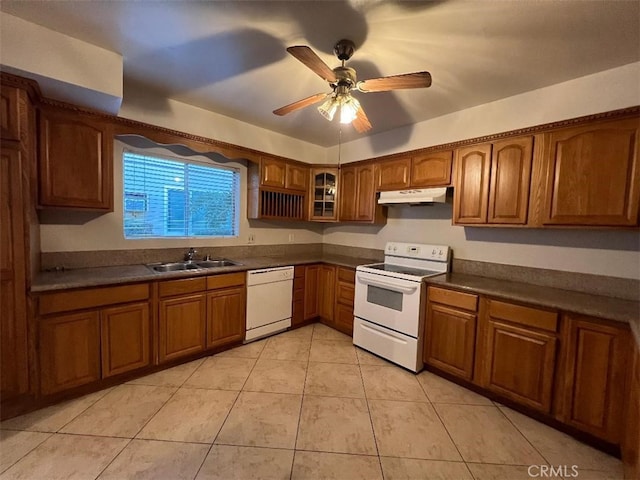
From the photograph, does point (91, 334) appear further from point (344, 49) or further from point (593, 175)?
point (593, 175)

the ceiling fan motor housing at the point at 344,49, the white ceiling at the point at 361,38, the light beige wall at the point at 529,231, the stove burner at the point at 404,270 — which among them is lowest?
the stove burner at the point at 404,270

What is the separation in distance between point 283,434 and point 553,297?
2.15m

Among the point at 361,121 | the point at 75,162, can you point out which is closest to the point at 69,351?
the point at 75,162

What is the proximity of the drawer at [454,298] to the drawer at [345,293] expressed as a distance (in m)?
1.03

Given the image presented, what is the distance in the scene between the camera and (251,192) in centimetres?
355

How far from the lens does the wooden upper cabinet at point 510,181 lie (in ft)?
7.36

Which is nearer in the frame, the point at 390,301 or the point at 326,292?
the point at 390,301

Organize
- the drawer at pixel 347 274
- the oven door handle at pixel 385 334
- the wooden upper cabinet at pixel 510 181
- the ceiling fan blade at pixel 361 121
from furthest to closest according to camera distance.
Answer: the drawer at pixel 347 274, the oven door handle at pixel 385 334, the wooden upper cabinet at pixel 510 181, the ceiling fan blade at pixel 361 121

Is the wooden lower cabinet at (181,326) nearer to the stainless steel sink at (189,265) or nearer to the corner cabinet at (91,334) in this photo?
the corner cabinet at (91,334)

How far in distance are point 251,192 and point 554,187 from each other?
3063mm

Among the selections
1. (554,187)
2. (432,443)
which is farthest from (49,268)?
(554,187)

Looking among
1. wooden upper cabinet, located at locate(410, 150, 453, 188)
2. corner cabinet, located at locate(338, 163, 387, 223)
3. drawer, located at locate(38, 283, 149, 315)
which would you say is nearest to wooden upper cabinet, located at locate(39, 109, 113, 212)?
drawer, located at locate(38, 283, 149, 315)

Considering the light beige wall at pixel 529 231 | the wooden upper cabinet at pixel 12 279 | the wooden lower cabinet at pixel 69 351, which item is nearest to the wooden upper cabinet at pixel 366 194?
the light beige wall at pixel 529 231

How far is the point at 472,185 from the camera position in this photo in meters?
2.55
